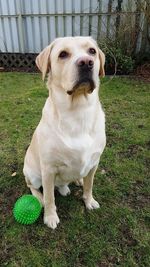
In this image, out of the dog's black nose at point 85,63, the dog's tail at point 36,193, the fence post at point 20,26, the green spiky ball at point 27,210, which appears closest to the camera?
the dog's black nose at point 85,63

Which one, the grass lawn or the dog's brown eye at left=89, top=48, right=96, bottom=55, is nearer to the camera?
the dog's brown eye at left=89, top=48, right=96, bottom=55

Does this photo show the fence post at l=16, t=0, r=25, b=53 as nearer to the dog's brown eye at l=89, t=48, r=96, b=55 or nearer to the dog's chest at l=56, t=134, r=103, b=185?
the dog's brown eye at l=89, t=48, r=96, b=55

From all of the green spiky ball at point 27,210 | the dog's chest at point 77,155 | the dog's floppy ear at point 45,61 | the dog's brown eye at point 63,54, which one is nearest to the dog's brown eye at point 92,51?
the dog's brown eye at point 63,54

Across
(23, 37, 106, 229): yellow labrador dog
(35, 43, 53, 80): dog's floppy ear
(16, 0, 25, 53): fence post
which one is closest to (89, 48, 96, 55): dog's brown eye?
(23, 37, 106, 229): yellow labrador dog

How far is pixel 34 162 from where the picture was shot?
2637 millimetres

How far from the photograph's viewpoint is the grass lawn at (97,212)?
7.68ft

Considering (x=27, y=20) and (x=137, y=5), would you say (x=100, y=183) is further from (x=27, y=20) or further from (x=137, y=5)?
(x=27, y=20)

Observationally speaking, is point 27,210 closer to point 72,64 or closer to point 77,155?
point 77,155

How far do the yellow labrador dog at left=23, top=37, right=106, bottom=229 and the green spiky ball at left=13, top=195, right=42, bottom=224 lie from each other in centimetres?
28

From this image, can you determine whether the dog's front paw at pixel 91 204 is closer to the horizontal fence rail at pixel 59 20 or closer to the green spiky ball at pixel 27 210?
the green spiky ball at pixel 27 210

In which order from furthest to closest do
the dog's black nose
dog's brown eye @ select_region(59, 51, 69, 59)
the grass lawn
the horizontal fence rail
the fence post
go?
Result: the fence post → the horizontal fence rail → the grass lawn → dog's brown eye @ select_region(59, 51, 69, 59) → the dog's black nose

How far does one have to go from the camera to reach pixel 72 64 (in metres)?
2.00

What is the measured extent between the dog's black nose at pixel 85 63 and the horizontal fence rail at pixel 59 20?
15.8 feet

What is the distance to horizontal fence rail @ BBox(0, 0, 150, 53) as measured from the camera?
6.45 meters
